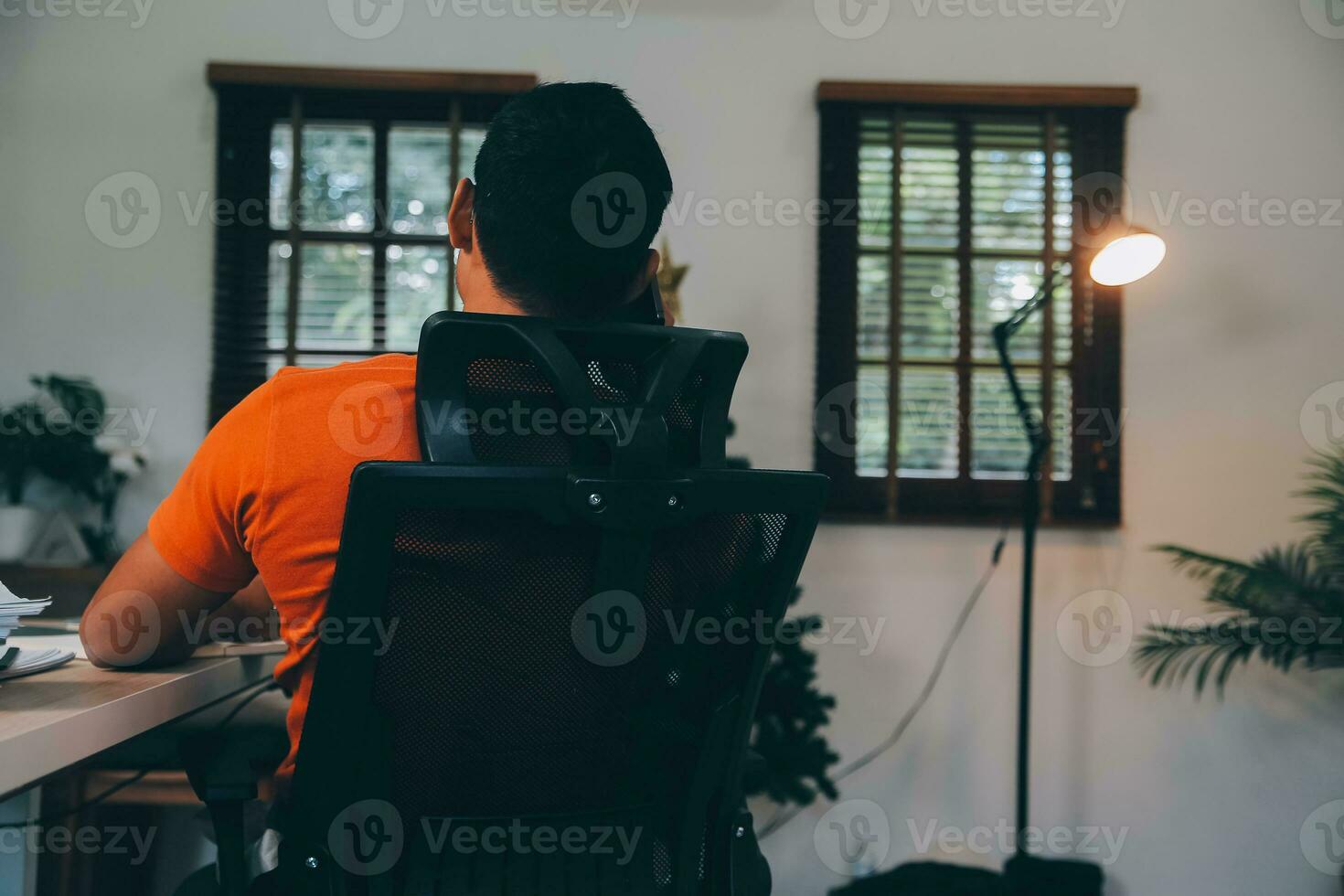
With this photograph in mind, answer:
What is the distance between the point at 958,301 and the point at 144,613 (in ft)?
7.55

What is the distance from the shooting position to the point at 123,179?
2.48 metres

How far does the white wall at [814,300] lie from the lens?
8.07 feet

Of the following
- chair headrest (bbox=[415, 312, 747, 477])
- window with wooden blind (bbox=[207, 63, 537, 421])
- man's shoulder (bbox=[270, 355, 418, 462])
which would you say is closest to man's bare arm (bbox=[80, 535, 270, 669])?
man's shoulder (bbox=[270, 355, 418, 462])

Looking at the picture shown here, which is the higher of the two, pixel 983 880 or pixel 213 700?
pixel 213 700

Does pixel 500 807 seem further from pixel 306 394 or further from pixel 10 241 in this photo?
pixel 10 241

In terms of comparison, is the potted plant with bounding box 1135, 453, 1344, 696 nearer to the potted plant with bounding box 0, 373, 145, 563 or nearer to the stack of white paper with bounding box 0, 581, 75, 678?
the stack of white paper with bounding box 0, 581, 75, 678

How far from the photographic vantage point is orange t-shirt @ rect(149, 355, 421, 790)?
771mm

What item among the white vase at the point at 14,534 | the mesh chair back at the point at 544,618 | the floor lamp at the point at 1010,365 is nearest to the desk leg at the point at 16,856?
the mesh chair back at the point at 544,618

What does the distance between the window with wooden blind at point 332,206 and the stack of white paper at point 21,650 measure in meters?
1.52

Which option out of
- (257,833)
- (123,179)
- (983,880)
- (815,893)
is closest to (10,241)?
(123,179)

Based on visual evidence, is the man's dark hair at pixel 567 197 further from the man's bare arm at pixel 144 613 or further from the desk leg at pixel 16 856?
the desk leg at pixel 16 856

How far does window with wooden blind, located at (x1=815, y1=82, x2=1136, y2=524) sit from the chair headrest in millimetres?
1837

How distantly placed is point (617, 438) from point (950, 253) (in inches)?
84.7

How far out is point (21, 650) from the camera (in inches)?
41.0
